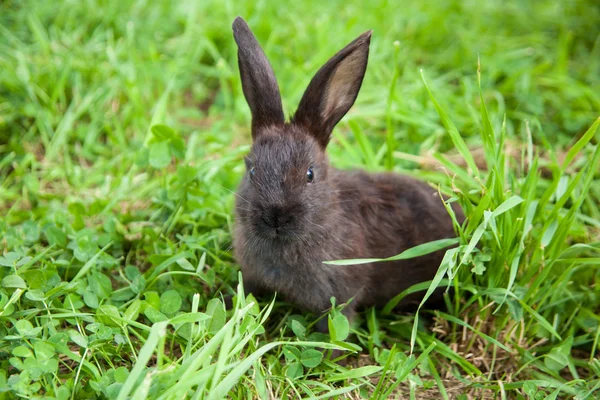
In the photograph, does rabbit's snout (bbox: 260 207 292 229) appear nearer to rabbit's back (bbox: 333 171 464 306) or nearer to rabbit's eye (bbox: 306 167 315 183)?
rabbit's eye (bbox: 306 167 315 183)

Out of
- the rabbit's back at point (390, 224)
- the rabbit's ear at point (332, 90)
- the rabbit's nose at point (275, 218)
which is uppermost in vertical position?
the rabbit's ear at point (332, 90)

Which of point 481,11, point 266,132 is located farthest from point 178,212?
point 481,11

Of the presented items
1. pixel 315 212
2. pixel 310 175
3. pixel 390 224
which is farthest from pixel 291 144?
pixel 390 224

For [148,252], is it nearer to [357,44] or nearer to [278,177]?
[278,177]

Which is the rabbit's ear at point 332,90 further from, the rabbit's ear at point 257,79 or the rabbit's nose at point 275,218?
the rabbit's nose at point 275,218

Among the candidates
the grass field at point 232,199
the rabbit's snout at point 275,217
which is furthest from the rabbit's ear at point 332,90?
the rabbit's snout at point 275,217

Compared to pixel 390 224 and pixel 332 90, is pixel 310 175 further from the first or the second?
pixel 390 224

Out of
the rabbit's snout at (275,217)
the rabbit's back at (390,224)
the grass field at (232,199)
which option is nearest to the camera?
the grass field at (232,199)
